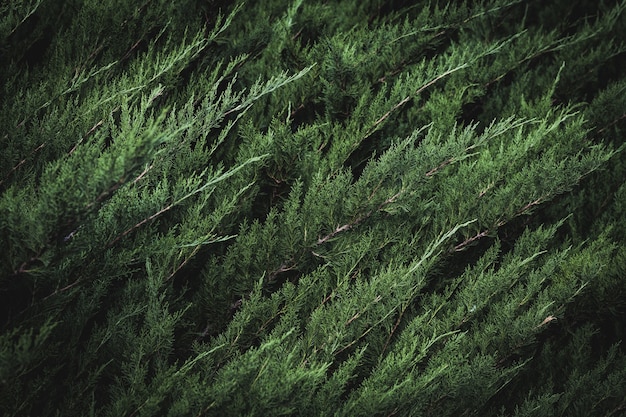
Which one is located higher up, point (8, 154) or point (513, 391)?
point (8, 154)

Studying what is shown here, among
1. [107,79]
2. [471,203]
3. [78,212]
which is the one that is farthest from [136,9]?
[471,203]

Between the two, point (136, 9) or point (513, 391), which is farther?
point (136, 9)

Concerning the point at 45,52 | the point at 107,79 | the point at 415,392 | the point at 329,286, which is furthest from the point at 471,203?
the point at 45,52

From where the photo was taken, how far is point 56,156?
1656 mm

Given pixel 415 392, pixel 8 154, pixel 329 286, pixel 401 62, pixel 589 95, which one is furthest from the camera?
pixel 589 95

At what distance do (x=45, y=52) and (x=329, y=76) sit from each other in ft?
3.52

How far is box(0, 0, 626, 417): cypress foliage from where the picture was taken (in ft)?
4.44

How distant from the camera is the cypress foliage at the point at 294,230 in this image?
1354 millimetres

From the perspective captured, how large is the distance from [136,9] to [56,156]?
0.74m

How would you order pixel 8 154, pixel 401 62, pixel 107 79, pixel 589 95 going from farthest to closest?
pixel 589 95 < pixel 401 62 < pixel 107 79 < pixel 8 154

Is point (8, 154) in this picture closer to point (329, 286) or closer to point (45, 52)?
point (45, 52)

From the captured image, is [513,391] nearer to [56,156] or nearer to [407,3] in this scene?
[56,156]

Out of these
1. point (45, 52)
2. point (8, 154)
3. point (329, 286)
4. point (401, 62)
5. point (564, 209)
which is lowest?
point (564, 209)

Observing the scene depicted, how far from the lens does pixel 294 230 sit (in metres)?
1.69
